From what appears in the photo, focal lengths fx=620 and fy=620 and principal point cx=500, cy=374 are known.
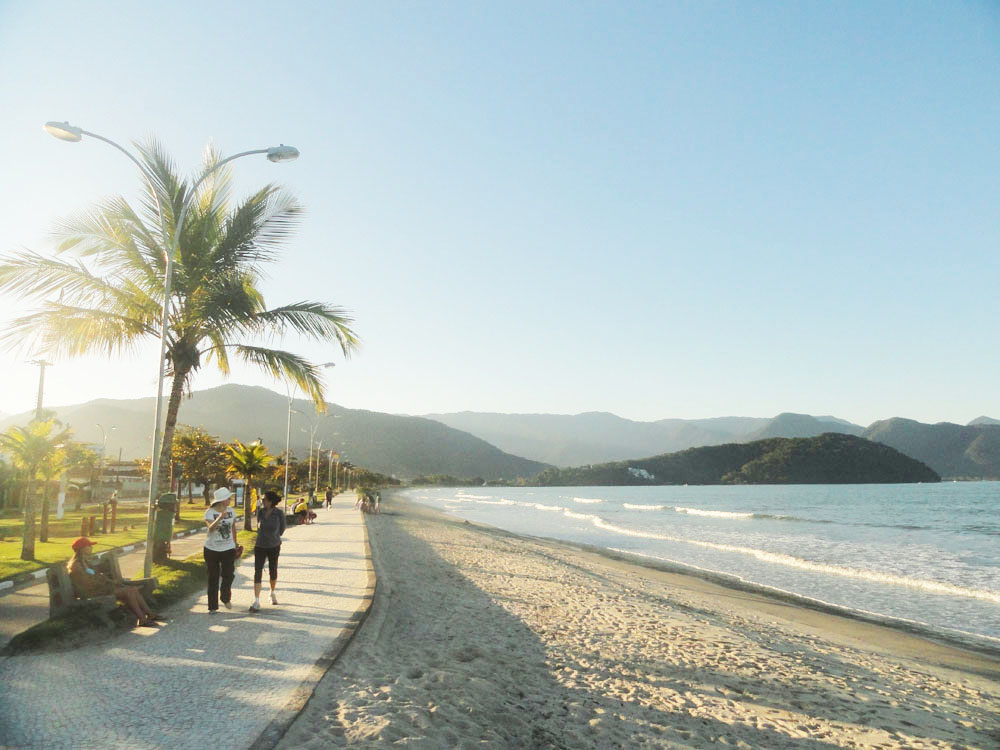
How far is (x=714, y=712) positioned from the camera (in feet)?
19.1

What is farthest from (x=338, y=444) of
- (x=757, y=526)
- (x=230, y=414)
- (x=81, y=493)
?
(x=757, y=526)

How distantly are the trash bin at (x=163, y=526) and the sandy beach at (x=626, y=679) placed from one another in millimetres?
3970

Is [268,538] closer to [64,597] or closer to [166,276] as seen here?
[64,597]

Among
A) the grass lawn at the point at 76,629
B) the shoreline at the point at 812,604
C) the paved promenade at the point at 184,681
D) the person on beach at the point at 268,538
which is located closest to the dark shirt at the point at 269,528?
the person on beach at the point at 268,538

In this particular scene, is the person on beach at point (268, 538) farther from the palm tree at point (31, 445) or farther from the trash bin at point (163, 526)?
the palm tree at point (31, 445)

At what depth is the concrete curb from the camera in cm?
401

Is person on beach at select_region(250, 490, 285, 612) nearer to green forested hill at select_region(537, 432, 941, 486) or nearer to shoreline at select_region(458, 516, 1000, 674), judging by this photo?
shoreline at select_region(458, 516, 1000, 674)

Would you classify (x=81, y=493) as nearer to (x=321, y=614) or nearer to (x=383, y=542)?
(x=383, y=542)

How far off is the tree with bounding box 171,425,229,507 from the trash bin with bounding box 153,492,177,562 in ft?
79.9

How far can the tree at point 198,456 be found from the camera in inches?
1431

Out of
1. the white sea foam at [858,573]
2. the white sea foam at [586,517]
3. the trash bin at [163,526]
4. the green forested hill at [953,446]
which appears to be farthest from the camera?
the green forested hill at [953,446]

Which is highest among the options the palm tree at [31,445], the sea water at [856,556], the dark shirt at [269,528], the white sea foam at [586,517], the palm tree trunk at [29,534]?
the palm tree at [31,445]

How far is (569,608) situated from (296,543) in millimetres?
9559

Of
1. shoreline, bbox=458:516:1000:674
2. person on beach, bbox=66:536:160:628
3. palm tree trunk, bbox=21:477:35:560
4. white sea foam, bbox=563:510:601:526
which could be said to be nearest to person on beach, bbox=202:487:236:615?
person on beach, bbox=66:536:160:628
